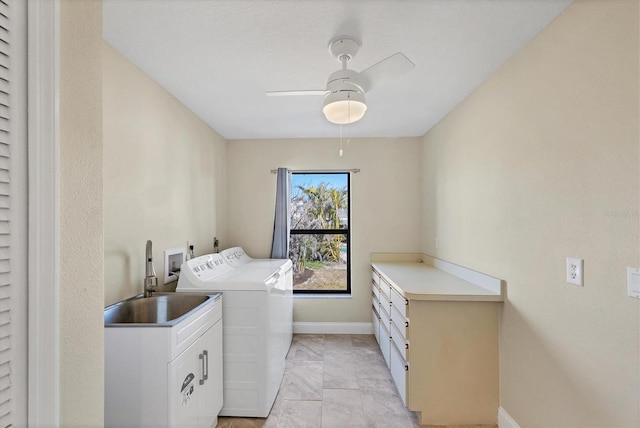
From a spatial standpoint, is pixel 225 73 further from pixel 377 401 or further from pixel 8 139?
pixel 377 401

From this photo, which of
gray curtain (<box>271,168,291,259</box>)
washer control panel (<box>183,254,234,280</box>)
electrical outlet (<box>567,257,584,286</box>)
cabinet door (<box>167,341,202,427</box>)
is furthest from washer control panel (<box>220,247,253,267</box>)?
electrical outlet (<box>567,257,584,286</box>)

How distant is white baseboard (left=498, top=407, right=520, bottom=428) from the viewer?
1996 millimetres

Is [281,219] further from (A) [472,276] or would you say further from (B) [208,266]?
(A) [472,276]

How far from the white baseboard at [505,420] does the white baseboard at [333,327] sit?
71.8 inches

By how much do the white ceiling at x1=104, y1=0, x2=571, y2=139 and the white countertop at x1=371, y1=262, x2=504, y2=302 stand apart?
5.04 feet

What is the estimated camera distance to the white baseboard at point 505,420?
200 centimetres

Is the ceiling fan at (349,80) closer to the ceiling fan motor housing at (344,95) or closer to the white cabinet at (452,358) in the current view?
the ceiling fan motor housing at (344,95)

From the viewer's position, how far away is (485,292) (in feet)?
7.22

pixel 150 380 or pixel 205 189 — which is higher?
pixel 205 189

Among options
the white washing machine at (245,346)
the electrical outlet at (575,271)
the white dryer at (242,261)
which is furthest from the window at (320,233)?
the electrical outlet at (575,271)

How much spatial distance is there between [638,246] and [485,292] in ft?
3.56

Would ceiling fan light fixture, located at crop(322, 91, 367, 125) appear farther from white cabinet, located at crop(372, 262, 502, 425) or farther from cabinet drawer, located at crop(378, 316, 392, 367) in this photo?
cabinet drawer, located at crop(378, 316, 392, 367)

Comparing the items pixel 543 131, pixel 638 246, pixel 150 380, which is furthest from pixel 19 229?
pixel 543 131

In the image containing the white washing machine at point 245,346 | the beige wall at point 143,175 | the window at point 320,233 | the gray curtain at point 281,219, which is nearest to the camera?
the beige wall at point 143,175
